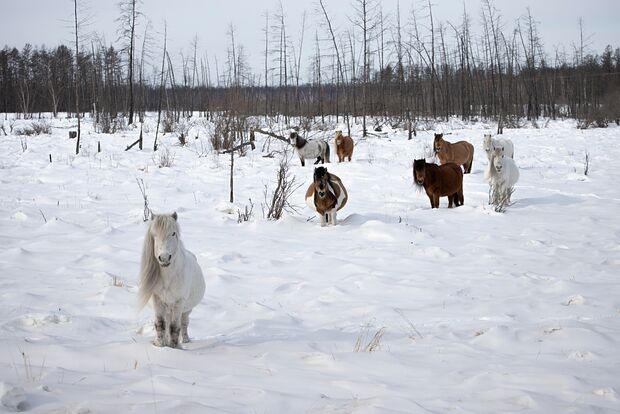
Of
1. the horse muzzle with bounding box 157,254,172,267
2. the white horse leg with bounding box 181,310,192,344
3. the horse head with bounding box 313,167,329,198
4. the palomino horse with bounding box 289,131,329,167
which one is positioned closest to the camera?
the horse muzzle with bounding box 157,254,172,267

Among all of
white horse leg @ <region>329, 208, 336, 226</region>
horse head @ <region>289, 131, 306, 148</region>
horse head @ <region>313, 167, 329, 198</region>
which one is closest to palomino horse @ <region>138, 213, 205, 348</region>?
horse head @ <region>313, 167, 329, 198</region>

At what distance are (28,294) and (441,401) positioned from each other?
4492 mm

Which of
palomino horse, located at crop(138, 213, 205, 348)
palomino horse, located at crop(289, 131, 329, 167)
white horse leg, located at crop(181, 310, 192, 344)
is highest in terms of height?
palomino horse, located at crop(289, 131, 329, 167)

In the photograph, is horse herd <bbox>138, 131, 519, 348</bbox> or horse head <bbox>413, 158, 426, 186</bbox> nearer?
horse herd <bbox>138, 131, 519, 348</bbox>

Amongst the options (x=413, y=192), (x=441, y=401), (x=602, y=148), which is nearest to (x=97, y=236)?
(x=441, y=401)

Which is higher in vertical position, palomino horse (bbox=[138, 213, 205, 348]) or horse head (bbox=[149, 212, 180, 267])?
horse head (bbox=[149, 212, 180, 267])

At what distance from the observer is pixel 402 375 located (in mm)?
3438

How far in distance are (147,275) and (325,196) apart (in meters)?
5.85

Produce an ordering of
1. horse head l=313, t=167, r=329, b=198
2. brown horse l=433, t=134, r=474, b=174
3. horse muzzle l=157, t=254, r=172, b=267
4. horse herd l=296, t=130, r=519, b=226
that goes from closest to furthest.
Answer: horse muzzle l=157, t=254, r=172, b=267
horse head l=313, t=167, r=329, b=198
horse herd l=296, t=130, r=519, b=226
brown horse l=433, t=134, r=474, b=174

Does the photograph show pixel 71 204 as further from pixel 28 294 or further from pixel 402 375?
pixel 402 375

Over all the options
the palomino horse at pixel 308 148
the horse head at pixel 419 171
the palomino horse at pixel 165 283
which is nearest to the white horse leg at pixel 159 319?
the palomino horse at pixel 165 283

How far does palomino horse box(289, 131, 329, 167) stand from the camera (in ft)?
62.0

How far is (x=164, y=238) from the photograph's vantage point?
3.80m

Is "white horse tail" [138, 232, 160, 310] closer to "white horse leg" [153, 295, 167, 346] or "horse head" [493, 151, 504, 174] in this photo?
"white horse leg" [153, 295, 167, 346]
